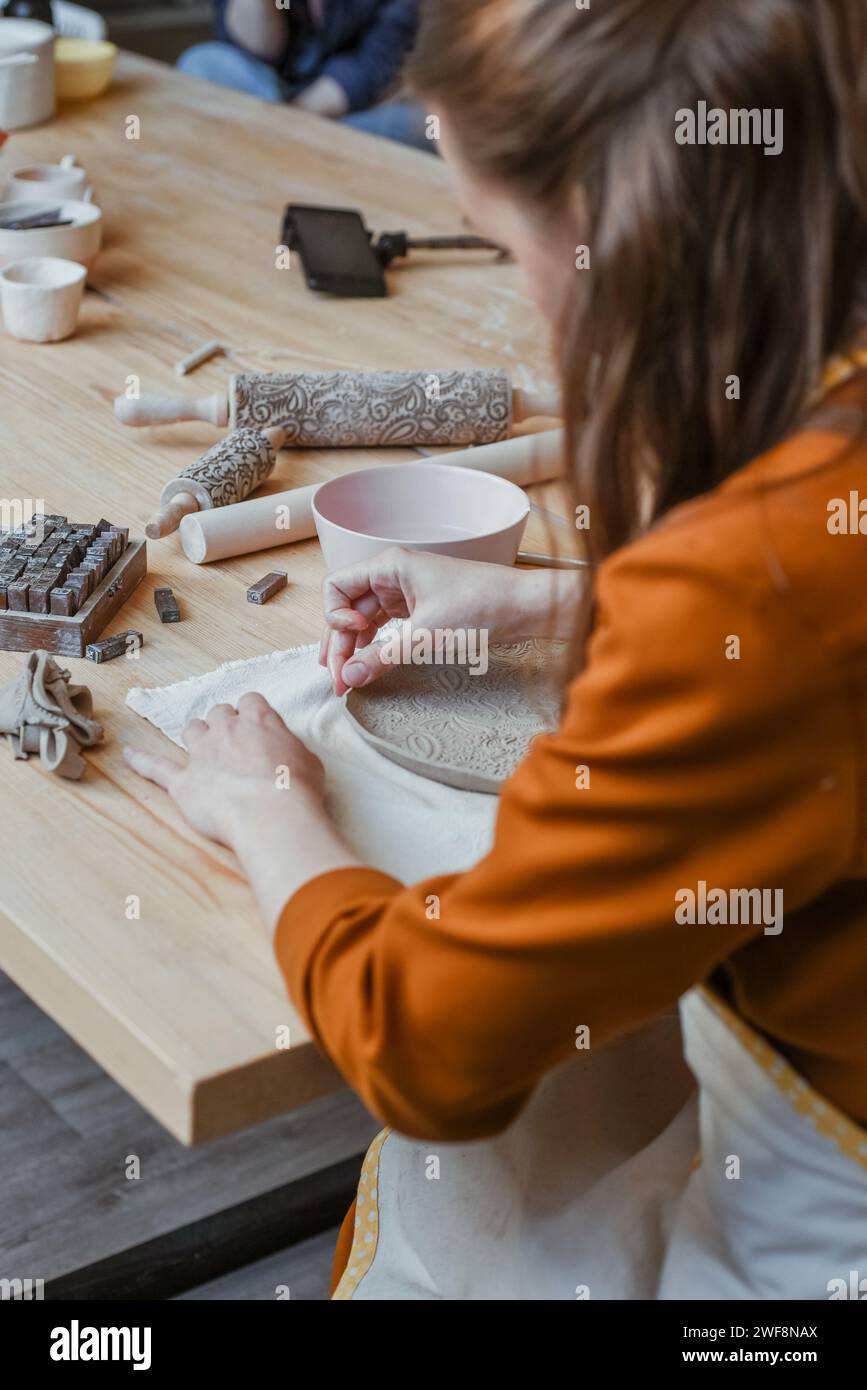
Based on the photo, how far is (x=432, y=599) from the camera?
3.35 feet

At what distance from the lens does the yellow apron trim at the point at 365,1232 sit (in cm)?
91

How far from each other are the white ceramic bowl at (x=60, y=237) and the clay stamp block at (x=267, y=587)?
0.75 meters

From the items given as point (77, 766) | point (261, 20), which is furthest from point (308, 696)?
point (261, 20)

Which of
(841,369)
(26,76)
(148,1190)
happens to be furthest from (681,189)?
(26,76)

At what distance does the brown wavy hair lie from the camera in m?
0.60

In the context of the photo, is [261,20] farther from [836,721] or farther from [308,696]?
[836,721]

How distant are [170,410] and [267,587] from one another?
12.6 inches

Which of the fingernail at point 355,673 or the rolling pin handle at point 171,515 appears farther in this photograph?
the rolling pin handle at point 171,515

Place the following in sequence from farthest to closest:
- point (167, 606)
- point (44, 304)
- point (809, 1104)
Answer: point (44, 304), point (167, 606), point (809, 1104)

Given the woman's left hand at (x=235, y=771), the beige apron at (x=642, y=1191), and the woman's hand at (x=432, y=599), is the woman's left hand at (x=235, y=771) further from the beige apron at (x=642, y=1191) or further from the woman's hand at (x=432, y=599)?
the beige apron at (x=642, y=1191)

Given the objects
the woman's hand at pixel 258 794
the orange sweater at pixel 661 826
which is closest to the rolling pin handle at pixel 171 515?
the woman's hand at pixel 258 794

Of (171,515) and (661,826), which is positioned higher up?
(661,826)

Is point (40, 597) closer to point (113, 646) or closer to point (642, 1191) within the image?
point (113, 646)

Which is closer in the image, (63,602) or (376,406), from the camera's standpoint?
(63,602)
